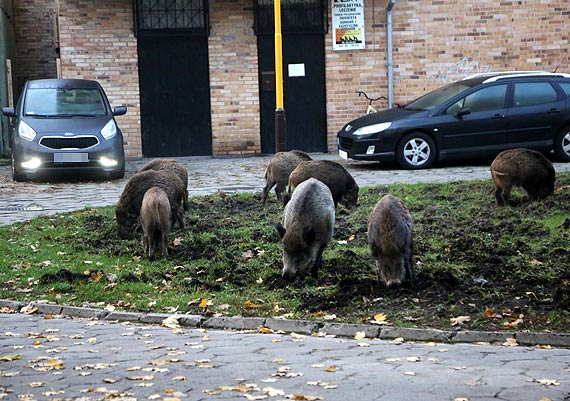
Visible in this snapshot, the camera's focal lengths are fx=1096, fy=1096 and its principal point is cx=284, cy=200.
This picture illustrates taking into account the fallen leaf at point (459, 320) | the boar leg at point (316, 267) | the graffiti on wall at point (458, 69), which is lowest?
the fallen leaf at point (459, 320)

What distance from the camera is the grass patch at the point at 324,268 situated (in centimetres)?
948

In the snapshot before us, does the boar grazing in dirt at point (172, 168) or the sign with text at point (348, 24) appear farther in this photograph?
the sign with text at point (348, 24)

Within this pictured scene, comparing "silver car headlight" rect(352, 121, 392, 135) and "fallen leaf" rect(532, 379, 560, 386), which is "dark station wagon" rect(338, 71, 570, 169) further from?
"fallen leaf" rect(532, 379, 560, 386)

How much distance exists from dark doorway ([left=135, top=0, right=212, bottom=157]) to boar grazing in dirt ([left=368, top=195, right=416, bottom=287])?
16.9 m

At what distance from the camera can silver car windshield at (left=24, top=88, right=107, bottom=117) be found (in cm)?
2195

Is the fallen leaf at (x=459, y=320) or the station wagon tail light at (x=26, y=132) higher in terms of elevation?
the station wagon tail light at (x=26, y=132)

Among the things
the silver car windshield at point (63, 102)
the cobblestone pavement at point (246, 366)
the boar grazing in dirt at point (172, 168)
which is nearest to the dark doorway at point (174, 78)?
the silver car windshield at point (63, 102)

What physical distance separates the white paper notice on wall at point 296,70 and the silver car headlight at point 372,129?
4856mm

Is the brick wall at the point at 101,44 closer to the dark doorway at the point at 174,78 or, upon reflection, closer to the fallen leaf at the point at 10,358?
the dark doorway at the point at 174,78

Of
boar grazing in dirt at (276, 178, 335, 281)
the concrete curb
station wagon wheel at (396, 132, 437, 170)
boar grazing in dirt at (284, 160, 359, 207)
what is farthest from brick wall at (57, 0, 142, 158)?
the concrete curb

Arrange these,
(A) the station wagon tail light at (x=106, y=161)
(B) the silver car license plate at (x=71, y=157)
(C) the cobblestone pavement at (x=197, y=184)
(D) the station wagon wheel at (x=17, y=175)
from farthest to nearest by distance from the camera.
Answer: (D) the station wagon wheel at (x=17, y=175)
(A) the station wagon tail light at (x=106, y=161)
(B) the silver car license plate at (x=71, y=157)
(C) the cobblestone pavement at (x=197, y=184)

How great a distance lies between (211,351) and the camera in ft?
26.8

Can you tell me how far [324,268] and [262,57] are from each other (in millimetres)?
15938

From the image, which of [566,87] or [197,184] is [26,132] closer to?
[197,184]
